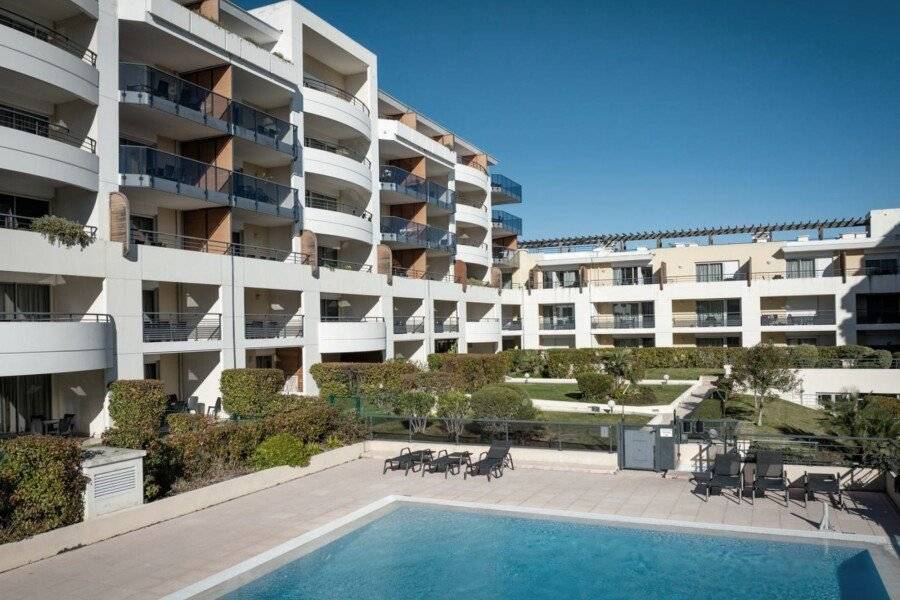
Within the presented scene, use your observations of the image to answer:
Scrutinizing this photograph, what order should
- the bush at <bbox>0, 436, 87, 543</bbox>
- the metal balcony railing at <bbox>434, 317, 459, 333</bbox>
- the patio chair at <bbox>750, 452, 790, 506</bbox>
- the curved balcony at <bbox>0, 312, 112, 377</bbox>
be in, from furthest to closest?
1. the metal balcony railing at <bbox>434, 317, 459, 333</bbox>
2. the curved balcony at <bbox>0, 312, 112, 377</bbox>
3. the patio chair at <bbox>750, 452, 790, 506</bbox>
4. the bush at <bbox>0, 436, 87, 543</bbox>

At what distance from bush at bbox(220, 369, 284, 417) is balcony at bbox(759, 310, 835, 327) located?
36.5 meters

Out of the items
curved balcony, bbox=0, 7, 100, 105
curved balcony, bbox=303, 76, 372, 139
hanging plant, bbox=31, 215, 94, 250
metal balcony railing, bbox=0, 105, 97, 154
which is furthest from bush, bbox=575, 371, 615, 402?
curved balcony, bbox=0, 7, 100, 105

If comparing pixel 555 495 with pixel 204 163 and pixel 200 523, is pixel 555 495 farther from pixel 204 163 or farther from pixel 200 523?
pixel 204 163

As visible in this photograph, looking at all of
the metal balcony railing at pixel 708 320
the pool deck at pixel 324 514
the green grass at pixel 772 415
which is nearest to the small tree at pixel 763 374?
the green grass at pixel 772 415

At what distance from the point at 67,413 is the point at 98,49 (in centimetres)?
1201

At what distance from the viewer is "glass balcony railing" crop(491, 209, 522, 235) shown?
55344 millimetres

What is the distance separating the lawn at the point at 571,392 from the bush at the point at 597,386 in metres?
0.59

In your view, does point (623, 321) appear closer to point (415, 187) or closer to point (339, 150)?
point (415, 187)

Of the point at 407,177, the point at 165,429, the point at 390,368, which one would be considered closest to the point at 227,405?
the point at 165,429

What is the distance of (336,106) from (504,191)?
23.9 meters

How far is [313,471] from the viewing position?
1869 centimetres

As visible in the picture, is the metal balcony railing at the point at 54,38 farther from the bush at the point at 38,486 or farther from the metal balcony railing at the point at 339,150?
the bush at the point at 38,486

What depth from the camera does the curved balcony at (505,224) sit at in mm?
55344

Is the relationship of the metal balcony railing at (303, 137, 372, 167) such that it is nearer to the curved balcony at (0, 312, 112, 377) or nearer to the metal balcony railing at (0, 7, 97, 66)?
the metal balcony railing at (0, 7, 97, 66)
